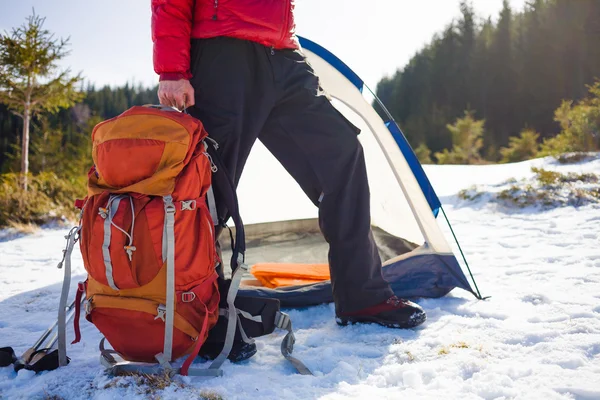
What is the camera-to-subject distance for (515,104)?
84.1 feet

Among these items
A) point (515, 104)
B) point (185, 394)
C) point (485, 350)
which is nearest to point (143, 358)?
point (185, 394)

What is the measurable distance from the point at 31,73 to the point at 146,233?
29.9 feet

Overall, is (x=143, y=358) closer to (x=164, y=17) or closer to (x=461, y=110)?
(x=164, y=17)

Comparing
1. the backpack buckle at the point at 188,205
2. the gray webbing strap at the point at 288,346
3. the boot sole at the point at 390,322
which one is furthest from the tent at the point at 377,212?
the backpack buckle at the point at 188,205

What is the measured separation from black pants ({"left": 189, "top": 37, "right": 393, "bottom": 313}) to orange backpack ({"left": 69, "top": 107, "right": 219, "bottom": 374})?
195 mm

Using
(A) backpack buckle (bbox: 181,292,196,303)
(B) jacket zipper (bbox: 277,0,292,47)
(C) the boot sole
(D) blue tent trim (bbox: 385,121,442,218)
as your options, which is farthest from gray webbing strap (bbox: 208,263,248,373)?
(D) blue tent trim (bbox: 385,121,442,218)

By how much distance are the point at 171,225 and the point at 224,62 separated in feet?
2.01

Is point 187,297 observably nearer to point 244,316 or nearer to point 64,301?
point 244,316

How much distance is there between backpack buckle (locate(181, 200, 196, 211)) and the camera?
141 centimetres

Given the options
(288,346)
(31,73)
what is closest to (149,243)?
(288,346)

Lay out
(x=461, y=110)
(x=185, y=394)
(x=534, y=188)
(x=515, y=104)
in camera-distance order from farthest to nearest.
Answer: (x=461, y=110) → (x=515, y=104) → (x=534, y=188) → (x=185, y=394)

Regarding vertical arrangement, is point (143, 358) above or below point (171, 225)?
below

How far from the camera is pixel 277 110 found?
5.77 feet

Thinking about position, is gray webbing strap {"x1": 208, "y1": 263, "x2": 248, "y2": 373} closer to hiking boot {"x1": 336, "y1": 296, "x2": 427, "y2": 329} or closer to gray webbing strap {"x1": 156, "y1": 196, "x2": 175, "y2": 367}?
gray webbing strap {"x1": 156, "y1": 196, "x2": 175, "y2": 367}
